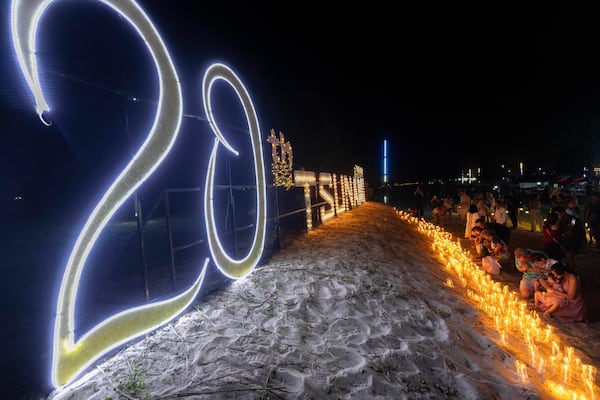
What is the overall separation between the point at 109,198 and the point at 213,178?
192cm

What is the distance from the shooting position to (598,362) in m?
4.37

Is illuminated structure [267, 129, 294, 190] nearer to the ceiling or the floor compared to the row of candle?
nearer to the ceiling

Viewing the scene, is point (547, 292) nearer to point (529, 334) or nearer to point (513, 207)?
point (529, 334)

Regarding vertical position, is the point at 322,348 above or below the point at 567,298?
above

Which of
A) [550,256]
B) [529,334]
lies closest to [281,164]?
[529,334]

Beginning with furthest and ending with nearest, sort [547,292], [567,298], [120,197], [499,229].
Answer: [499,229] < [547,292] < [567,298] < [120,197]

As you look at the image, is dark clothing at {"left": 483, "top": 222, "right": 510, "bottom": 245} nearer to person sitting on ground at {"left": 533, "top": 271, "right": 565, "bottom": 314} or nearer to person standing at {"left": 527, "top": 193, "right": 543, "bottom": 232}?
person sitting on ground at {"left": 533, "top": 271, "right": 565, "bottom": 314}

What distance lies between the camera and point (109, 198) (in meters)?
3.20

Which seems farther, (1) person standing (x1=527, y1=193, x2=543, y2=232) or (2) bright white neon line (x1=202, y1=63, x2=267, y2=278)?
(1) person standing (x1=527, y1=193, x2=543, y2=232)

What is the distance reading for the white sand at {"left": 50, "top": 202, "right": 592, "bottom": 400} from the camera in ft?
9.55

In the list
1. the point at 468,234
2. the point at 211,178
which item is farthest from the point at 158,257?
the point at 468,234

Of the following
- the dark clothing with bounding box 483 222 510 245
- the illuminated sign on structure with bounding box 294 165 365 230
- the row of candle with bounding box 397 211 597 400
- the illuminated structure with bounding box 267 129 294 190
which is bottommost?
the row of candle with bounding box 397 211 597 400

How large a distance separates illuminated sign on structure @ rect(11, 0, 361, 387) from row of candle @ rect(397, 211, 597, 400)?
4.65 metres

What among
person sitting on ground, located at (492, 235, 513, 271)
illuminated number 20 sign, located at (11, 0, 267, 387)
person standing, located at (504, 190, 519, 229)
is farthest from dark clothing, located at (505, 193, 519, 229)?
illuminated number 20 sign, located at (11, 0, 267, 387)
